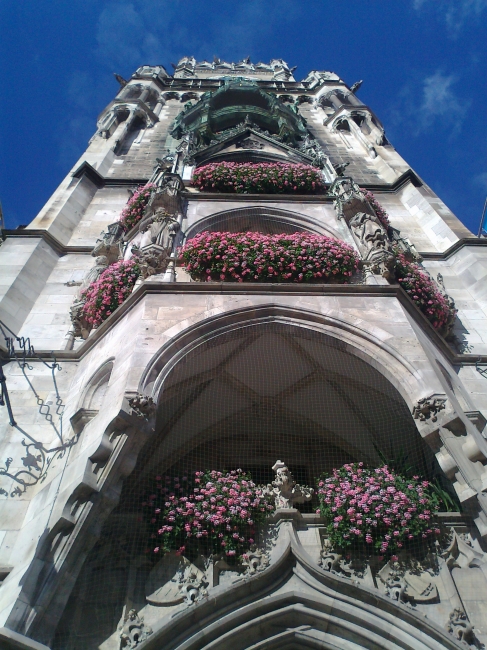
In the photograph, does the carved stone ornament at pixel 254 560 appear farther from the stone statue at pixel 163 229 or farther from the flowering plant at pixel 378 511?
the stone statue at pixel 163 229

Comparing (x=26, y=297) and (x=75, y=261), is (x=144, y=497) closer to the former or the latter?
(x=26, y=297)

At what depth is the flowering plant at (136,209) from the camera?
36.2ft

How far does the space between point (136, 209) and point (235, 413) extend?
17.5 feet

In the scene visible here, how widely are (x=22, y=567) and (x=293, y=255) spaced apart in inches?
214

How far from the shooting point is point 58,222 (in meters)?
11.4

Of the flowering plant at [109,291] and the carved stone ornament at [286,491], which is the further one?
the flowering plant at [109,291]

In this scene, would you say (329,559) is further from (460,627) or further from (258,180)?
(258,180)

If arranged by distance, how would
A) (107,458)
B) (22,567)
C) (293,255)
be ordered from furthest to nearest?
(293,255), (107,458), (22,567)

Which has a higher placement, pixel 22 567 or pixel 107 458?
pixel 107 458

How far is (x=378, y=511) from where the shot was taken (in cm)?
584

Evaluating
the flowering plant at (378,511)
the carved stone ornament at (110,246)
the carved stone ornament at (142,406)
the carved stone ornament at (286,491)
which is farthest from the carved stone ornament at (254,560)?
the carved stone ornament at (110,246)

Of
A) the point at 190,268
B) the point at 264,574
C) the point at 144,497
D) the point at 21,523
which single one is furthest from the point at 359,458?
the point at 21,523

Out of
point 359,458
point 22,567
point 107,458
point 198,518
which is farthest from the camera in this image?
point 359,458

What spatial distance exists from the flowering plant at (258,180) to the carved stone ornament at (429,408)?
7078 mm
